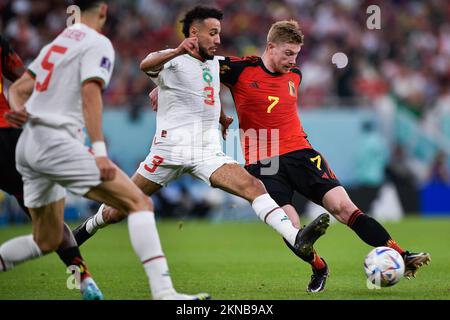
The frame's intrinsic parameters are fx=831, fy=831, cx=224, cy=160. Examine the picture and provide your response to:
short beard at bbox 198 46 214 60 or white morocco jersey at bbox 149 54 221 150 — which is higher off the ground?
short beard at bbox 198 46 214 60

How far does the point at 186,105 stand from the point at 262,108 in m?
0.85

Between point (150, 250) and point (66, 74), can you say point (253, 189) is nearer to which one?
point (150, 250)

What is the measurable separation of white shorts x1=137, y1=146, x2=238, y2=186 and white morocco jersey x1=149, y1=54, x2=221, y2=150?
67 mm

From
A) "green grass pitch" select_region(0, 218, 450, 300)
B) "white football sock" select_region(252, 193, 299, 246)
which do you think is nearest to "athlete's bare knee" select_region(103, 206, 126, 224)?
"green grass pitch" select_region(0, 218, 450, 300)

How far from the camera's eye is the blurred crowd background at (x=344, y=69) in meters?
20.9

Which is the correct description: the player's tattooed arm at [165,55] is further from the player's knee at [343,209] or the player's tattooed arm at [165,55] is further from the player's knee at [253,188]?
the player's knee at [343,209]

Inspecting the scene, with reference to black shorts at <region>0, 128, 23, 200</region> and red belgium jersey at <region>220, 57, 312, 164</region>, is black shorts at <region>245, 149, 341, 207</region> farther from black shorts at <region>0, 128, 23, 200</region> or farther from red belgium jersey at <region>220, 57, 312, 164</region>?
black shorts at <region>0, 128, 23, 200</region>

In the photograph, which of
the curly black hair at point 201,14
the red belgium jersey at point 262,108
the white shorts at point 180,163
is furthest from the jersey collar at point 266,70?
the white shorts at point 180,163

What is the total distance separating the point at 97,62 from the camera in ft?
20.9

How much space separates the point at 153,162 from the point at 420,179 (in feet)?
48.5

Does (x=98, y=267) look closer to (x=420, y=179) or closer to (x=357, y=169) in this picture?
(x=357, y=169)

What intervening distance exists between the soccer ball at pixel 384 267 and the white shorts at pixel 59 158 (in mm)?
2785

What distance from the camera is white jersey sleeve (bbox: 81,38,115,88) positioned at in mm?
6324

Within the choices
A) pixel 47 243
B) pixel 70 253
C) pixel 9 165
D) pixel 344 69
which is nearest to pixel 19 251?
pixel 47 243
